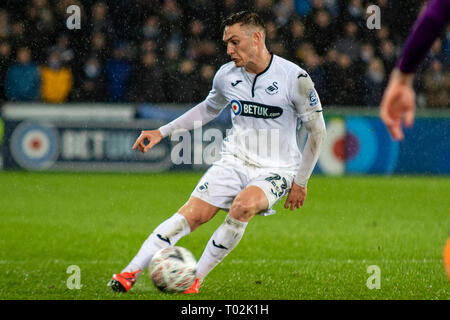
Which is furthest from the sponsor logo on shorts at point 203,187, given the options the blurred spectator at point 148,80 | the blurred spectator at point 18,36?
the blurred spectator at point 18,36

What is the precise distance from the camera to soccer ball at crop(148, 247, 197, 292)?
462 cm

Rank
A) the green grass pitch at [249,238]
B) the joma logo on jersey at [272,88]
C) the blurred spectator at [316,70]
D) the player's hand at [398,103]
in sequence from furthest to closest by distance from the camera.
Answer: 1. the blurred spectator at [316,70]
2. the green grass pitch at [249,238]
3. the joma logo on jersey at [272,88]
4. the player's hand at [398,103]

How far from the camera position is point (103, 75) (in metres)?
13.3

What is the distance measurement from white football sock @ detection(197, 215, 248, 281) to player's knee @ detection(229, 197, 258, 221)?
0.11ft

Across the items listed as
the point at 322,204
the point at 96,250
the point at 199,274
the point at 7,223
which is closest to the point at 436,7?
the point at 199,274

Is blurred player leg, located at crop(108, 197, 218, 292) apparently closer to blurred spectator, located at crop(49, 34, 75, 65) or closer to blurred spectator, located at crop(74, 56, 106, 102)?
blurred spectator, located at crop(74, 56, 106, 102)

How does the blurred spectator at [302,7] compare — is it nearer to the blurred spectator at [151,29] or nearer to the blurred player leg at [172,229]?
the blurred spectator at [151,29]

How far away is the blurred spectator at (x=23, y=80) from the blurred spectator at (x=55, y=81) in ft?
0.44

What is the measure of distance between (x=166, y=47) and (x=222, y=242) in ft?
29.0

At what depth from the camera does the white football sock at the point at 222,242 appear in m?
4.86

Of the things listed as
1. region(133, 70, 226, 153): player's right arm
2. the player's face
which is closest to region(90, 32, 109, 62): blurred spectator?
region(133, 70, 226, 153): player's right arm

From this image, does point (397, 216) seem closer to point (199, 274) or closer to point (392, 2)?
point (199, 274)

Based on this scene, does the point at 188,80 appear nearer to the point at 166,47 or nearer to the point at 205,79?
the point at 205,79

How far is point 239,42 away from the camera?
5078 mm
